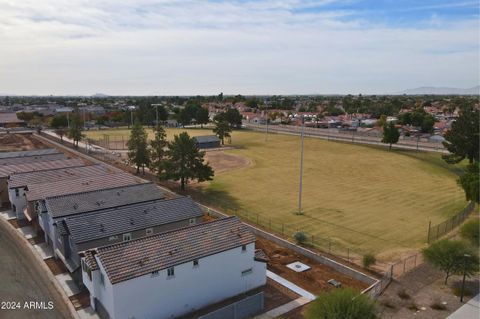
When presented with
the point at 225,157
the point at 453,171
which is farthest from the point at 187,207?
the point at 453,171

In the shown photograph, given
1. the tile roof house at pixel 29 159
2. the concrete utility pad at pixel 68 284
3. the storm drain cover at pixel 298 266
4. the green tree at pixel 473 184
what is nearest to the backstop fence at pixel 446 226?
the green tree at pixel 473 184

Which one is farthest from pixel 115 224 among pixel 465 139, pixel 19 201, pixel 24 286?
pixel 465 139

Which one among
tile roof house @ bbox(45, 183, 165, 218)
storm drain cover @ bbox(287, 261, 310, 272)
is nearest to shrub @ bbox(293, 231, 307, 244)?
storm drain cover @ bbox(287, 261, 310, 272)

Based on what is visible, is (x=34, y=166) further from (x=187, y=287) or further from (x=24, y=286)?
(x=187, y=287)

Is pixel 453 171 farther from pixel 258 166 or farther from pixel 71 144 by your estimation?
pixel 71 144

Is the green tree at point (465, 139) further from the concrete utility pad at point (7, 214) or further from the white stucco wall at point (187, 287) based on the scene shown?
the concrete utility pad at point (7, 214)

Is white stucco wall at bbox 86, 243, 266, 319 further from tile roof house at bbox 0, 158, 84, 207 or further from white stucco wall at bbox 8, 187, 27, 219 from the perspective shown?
tile roof house at bbox 0, 158, 84, 207
